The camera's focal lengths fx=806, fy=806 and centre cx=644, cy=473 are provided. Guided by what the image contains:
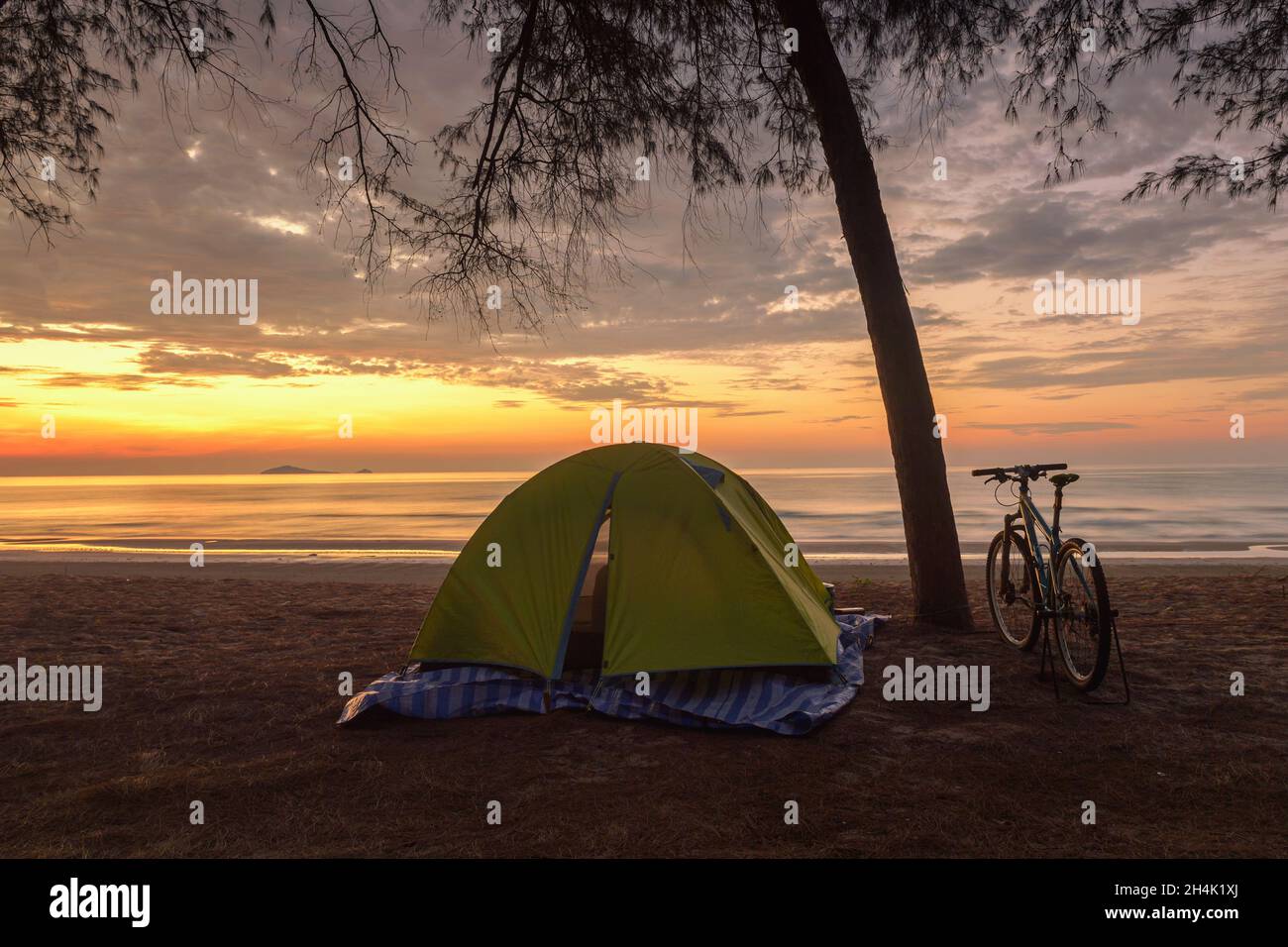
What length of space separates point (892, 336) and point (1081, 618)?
3.08 m

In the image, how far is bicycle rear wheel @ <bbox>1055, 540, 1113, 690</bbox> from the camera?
5145 millimetres

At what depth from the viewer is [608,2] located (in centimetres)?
789

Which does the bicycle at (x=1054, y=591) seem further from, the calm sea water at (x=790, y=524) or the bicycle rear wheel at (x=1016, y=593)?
the calm sea water at (x=790, y=524)

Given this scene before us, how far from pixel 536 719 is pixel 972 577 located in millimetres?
9855

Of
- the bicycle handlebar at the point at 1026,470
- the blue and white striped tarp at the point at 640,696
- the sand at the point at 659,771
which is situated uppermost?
the bicycle handlebar at the point at 1026,470

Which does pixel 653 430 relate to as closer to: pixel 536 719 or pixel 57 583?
pixel 536 719

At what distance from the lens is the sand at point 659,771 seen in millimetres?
3523

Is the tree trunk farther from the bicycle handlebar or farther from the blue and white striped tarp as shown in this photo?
the blue and white striped tarp

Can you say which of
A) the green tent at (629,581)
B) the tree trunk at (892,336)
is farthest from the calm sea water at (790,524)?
the green tent at (629,581)

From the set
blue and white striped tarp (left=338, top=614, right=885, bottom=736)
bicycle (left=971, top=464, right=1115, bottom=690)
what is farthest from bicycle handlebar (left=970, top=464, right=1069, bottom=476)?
blue and white striped tarp (left=338, top=614, right=885, bottom=736)

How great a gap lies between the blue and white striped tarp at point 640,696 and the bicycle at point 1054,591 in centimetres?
150

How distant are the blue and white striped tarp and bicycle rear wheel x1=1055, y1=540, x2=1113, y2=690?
1.48 metres

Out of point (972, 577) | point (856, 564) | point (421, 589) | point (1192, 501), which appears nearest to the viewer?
point (421, 589)

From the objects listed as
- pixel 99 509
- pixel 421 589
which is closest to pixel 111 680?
pixel 421 589
